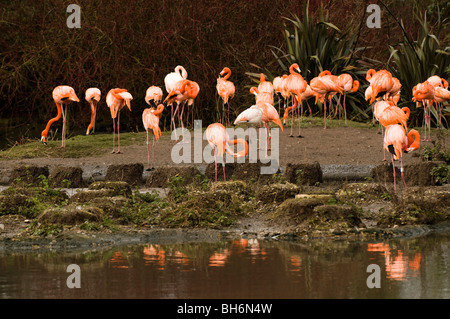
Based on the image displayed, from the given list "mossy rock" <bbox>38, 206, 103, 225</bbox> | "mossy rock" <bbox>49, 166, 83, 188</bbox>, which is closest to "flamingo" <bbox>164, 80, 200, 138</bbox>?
"mossy rock" <bbox>49, 166, 83, 188</bbox>

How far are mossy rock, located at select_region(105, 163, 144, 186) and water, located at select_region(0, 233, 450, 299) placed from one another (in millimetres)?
3539

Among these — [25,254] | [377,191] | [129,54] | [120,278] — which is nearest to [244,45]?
[129,54]

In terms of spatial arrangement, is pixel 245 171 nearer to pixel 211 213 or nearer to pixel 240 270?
pixel 211 213

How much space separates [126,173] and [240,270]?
17.5 feet

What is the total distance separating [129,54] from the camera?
1766 centimetres

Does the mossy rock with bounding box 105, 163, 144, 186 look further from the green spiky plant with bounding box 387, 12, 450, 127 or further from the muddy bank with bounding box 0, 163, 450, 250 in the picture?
the green spiky plant with bounding box 387, 12, 450, 127

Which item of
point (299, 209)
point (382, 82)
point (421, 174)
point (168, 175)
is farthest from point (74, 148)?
point (299, 209)

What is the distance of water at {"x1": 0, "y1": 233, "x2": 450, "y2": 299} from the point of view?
5441mm

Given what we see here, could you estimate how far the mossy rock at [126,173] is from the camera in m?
11.2

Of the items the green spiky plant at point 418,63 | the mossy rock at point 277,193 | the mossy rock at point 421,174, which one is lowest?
the mossy rock at point 277,193

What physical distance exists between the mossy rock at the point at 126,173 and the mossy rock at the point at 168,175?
19 centimetres

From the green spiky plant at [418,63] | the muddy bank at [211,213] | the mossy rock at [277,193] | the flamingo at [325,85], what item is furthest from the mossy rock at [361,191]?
the green spiky plant at [418,63]

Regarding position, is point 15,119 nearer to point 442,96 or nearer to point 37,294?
point 442,96

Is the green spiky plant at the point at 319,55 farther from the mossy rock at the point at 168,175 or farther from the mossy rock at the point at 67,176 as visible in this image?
the mossy rock at the point at 67,176
